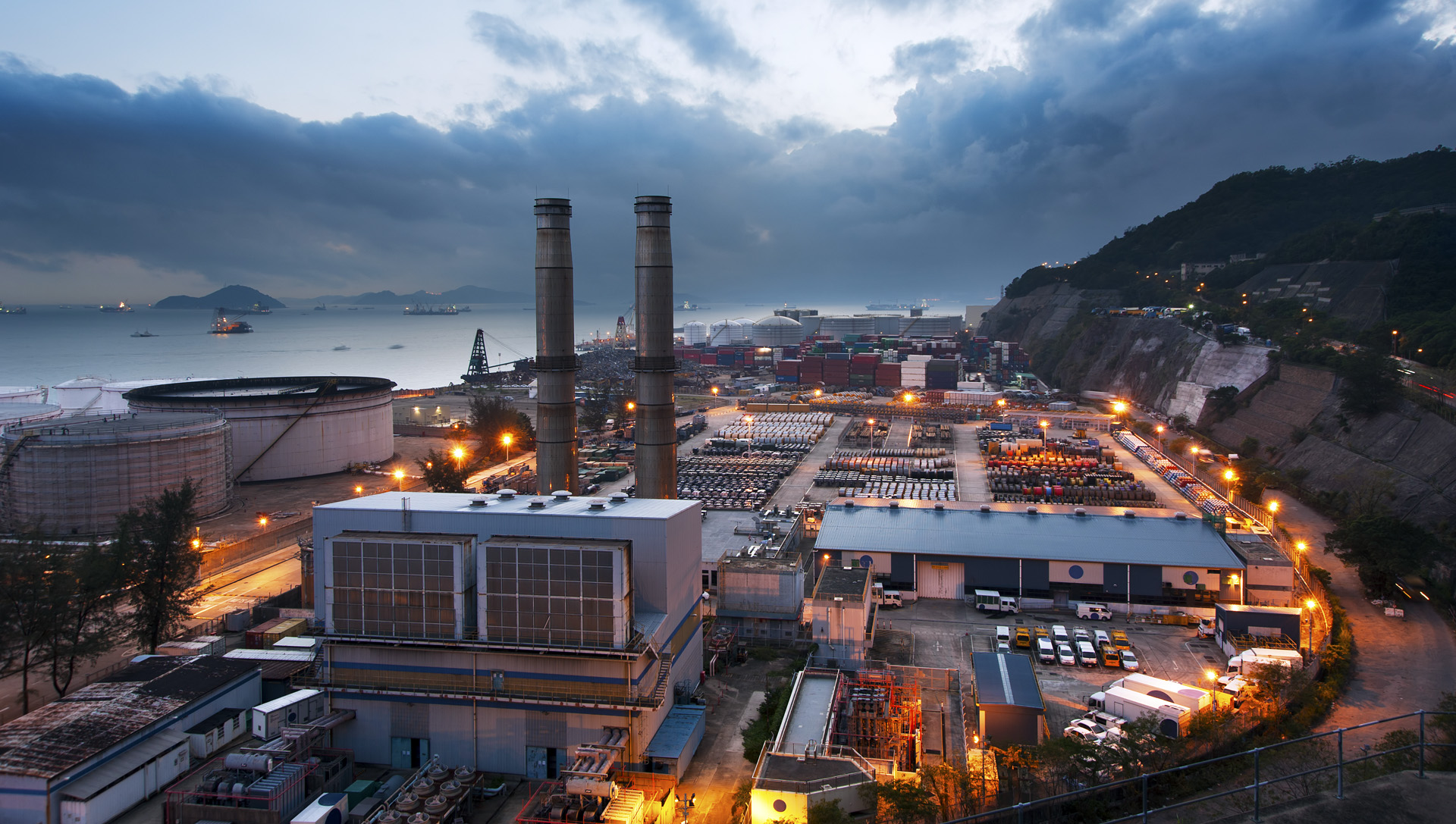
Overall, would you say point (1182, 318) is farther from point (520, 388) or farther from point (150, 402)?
point (150, 402)

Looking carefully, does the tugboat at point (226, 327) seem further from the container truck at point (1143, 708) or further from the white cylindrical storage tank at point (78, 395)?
the container truck at point (1143, 708)

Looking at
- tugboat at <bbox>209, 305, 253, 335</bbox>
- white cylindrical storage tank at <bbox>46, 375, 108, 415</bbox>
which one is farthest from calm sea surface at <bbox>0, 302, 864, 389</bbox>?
white cylindrical storage tank at <bbox>46, 375, 108, 415</bbox>

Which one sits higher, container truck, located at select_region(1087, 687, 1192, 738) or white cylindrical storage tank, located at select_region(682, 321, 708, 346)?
white cylindrical storage tank, located at select_region(682, 321, 708, 346)

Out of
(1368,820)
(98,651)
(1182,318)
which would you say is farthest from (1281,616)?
(1182,318)

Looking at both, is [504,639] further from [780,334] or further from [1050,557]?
[780,334]

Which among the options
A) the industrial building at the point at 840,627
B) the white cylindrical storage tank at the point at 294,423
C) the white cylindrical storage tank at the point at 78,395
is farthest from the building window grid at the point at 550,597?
the white cylindrical storage tank at the point at 78,395

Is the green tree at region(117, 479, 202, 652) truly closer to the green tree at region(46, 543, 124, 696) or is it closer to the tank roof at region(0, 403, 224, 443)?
the green tree at region(46, 543, 124, 696)

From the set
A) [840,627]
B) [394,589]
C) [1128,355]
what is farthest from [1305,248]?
[394,589]
